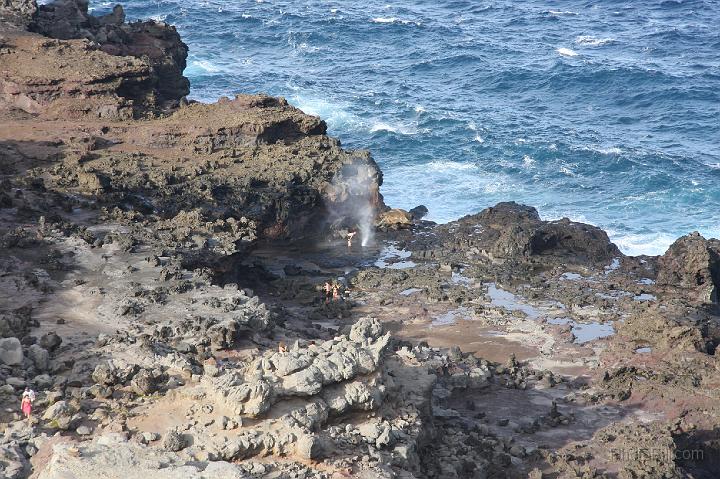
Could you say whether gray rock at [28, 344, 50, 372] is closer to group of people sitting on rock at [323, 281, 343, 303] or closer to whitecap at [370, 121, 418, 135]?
group of people sitting on rock at [323, 281, 343, 303]

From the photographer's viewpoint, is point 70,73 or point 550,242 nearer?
point 550,242

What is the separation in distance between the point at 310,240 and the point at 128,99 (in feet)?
29.2

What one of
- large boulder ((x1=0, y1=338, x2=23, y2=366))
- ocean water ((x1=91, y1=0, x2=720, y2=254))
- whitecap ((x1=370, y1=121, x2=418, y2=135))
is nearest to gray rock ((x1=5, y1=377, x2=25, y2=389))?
large boulder ((x1=0, y1=338, x2=23, y2=366))

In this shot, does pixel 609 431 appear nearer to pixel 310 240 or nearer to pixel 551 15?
pixel 310 240

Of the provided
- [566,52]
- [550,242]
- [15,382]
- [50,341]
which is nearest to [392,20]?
[566,52]

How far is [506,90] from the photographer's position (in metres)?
64.9

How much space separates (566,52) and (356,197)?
35.0m

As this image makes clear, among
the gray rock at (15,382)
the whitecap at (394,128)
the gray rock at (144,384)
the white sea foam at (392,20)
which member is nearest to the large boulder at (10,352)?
the gray rock at (15,382)

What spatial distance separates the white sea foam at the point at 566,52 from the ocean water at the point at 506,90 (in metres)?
0.09

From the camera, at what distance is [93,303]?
88.0ft

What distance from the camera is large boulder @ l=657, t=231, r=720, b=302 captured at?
118 ft

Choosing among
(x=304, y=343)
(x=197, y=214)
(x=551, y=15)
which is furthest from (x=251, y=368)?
(x=551, y=15)

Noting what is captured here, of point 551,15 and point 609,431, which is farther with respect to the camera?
point 551,15

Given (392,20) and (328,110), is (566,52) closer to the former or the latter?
(392,20)
